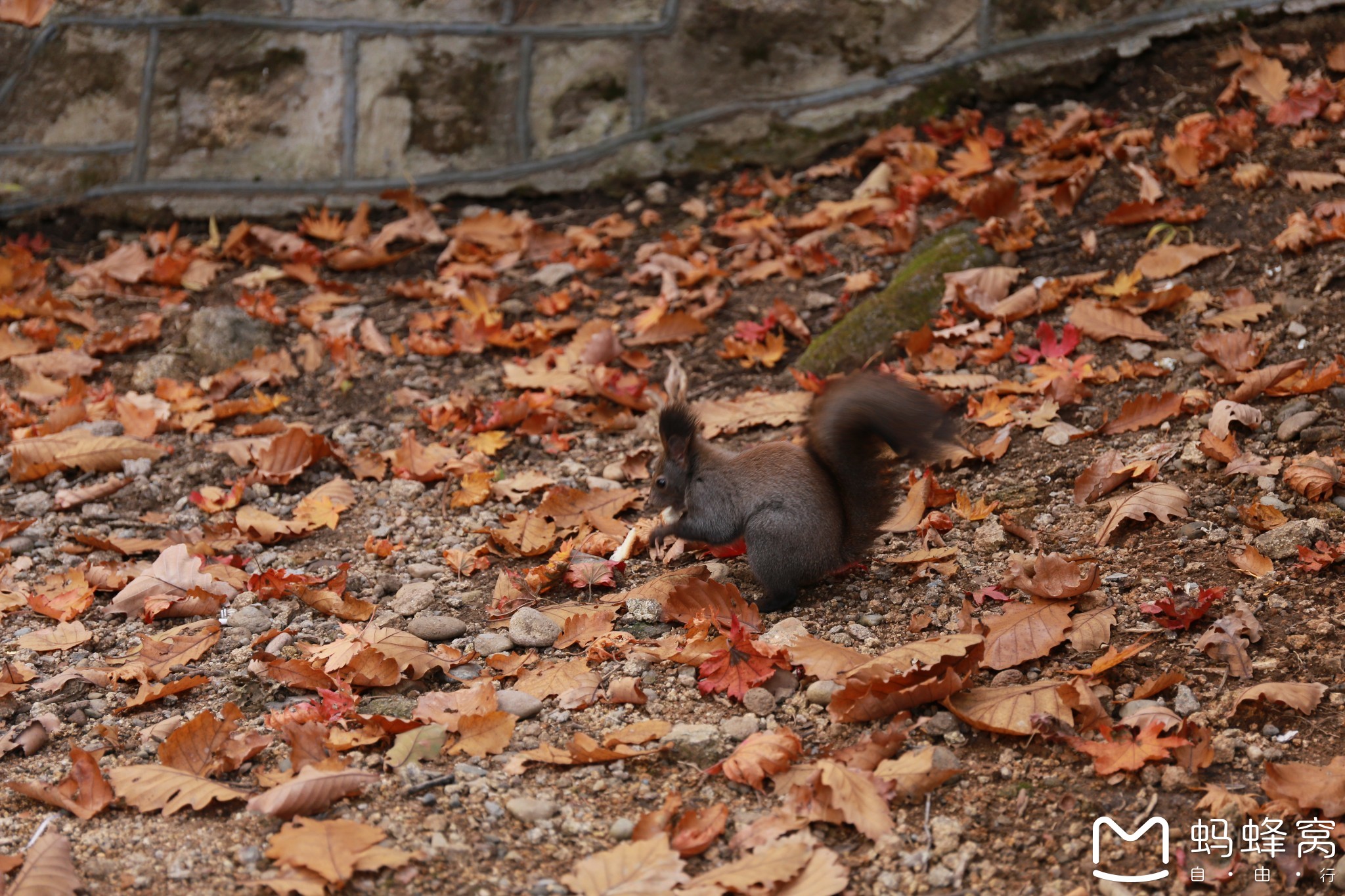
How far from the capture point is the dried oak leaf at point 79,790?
263cm

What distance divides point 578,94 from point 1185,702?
516cm

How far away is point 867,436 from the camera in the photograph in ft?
10.9

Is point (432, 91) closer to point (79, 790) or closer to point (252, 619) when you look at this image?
point (252, 619)

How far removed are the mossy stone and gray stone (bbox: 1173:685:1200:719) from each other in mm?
2213

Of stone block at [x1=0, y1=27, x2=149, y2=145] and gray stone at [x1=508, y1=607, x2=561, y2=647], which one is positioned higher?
stone block at [x1=0, y1=27, x2=149, y2=145]

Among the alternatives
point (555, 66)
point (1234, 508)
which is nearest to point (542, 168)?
point (555, 66)

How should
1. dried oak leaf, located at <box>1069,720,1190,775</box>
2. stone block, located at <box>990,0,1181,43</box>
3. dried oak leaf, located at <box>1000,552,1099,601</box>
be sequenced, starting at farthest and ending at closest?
stone block, located at <box>990,0,1181,43</box>, dried oak leaf, located at <box>1000,552,1099,601</box>, dried oak leaf, located at <box>1069,720,1190,775</box>

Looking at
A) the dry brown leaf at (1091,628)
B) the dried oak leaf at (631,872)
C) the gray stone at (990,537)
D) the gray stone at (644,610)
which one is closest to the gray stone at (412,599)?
the gray stone at (644,610)

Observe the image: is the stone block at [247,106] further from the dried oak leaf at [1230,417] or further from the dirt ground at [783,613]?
the dried oak leaf at [1230,417]

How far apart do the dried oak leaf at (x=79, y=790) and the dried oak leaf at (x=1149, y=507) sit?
2754mm

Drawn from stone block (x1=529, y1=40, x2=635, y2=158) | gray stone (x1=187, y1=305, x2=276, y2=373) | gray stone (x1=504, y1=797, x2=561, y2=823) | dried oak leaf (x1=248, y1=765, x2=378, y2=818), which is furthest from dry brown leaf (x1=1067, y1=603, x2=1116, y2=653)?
stone block (x1=529, y1=40, x2=635, y2=158)

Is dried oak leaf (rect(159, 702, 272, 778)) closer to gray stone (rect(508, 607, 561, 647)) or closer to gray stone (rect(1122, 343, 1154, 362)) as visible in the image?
gray stone (rect(508, 607, 561, 647))

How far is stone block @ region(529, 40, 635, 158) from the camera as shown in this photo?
6.74m

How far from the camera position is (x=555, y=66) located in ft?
22.3
